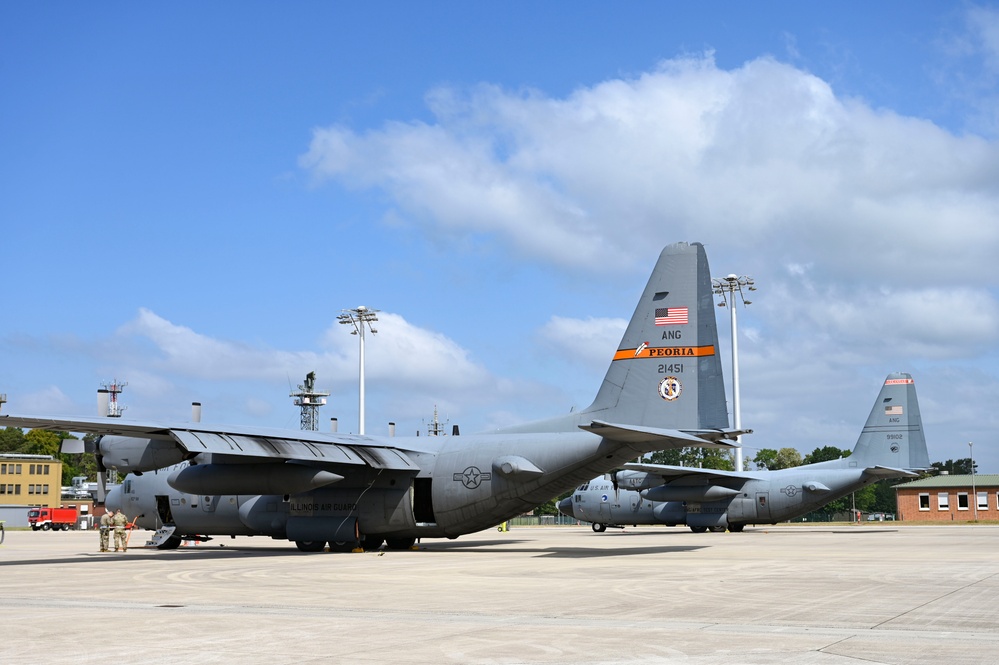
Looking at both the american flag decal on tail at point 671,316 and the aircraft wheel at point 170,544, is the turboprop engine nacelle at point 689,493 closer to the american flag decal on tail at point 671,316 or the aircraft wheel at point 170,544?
the american flag decal on tail at point 671,316

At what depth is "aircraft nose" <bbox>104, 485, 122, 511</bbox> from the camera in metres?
33.1

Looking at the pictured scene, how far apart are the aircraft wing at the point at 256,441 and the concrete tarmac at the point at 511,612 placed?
10.3 ft

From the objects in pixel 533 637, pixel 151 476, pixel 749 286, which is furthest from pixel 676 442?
pixel 749 286

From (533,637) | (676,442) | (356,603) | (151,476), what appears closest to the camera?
(533,637)

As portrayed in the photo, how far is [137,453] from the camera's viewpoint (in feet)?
86.3

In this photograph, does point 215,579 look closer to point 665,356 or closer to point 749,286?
point 665,356

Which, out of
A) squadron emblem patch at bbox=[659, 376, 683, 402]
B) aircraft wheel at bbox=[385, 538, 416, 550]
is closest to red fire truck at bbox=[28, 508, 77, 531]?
aircraft wheel at bbox=[385, 538, 416, 550]

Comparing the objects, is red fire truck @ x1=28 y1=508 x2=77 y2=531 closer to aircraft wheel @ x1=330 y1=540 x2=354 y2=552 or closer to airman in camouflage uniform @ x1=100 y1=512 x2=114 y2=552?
airman in camouflage uniform @ x1=100 y1=512 x2=114 y2=552

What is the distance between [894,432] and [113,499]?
34.4 metres

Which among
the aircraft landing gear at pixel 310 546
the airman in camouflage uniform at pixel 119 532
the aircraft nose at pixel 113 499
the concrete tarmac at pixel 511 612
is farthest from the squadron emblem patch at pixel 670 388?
the aircraft nose at pixel 113 499

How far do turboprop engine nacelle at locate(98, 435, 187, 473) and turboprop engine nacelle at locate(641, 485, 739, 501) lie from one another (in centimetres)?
2558

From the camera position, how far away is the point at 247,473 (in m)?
27.1

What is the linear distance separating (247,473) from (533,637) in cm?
1897

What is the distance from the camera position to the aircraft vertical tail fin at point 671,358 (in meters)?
24.9
